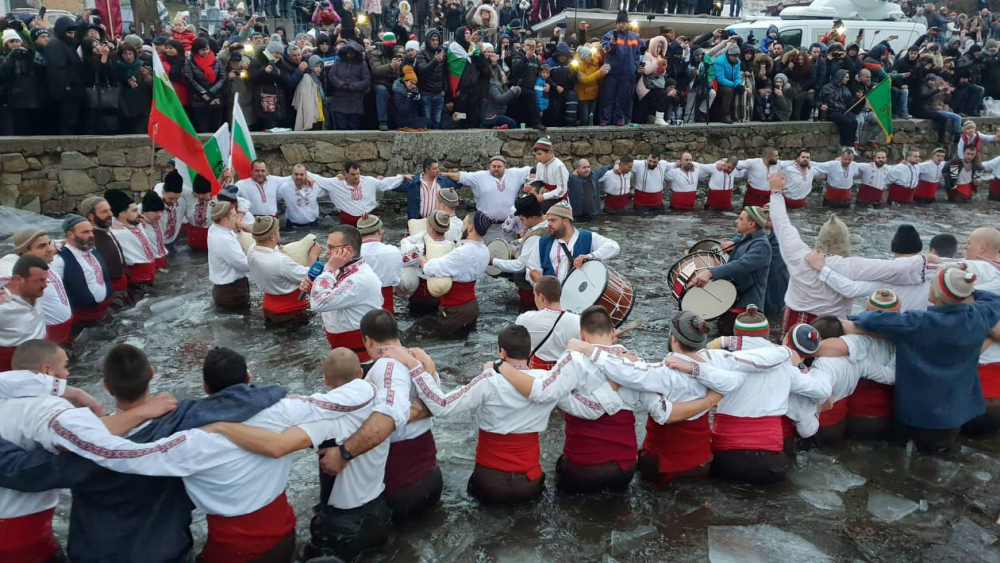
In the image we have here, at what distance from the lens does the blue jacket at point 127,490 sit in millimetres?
3285

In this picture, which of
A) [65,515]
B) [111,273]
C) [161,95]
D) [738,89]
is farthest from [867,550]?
[738,89]

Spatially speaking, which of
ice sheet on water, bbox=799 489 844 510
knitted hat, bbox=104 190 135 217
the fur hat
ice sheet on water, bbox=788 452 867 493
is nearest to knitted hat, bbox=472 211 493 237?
the fur hat

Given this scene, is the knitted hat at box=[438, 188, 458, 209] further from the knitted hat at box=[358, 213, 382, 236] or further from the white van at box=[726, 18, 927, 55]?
the white van at box=[726, 18, 927, 55]

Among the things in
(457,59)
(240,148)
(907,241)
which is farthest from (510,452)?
(457,59)

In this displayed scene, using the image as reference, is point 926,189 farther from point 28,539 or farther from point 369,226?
point 28,539

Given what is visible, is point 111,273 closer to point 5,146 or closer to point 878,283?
Answer: point 5,146

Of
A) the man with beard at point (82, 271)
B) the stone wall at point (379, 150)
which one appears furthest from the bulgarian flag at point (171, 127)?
the man with beard at point (82, 271)

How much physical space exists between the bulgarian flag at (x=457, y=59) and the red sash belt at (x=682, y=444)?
Answer: 9604 mm

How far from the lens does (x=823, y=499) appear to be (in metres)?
4.71

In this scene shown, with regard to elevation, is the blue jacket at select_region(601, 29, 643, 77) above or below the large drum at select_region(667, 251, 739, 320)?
above

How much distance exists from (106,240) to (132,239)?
0.60 meters

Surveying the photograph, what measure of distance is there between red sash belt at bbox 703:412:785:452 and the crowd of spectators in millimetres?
8234

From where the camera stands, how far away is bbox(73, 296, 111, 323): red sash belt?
721cm

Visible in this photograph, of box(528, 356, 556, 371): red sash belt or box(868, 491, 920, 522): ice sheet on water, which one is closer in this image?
box(868, 491, 920, 522): ice sheet on water
